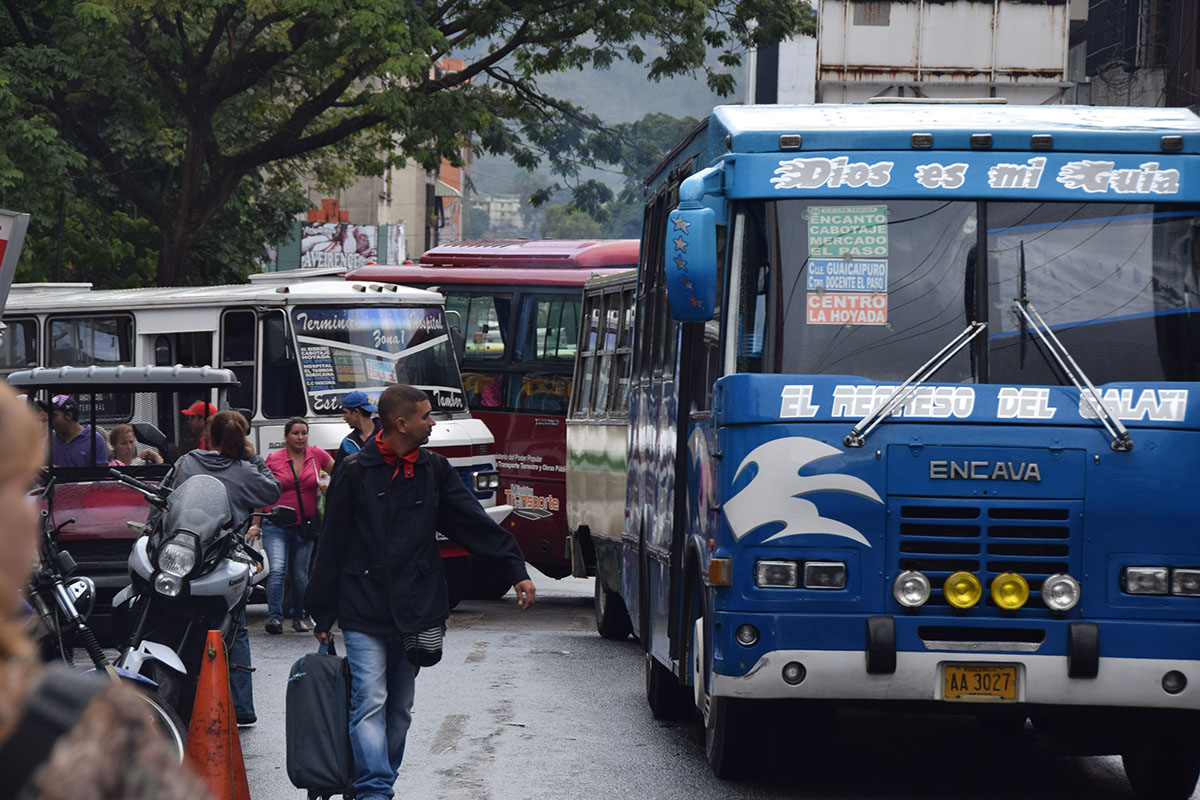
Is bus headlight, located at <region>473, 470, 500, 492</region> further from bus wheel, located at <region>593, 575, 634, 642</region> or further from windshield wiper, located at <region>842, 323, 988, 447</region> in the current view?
windshield wiper, located at <region>842, 323, 988, 447</region>

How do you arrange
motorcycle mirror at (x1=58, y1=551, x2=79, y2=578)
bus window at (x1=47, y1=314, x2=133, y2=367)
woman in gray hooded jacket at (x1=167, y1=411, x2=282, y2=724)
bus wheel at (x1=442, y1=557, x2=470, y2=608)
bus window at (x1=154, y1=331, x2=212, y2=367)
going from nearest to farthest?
motorcycle mirror at (x1=58, y1=551, x2=79, y2=578) → woman in gray hooded jacket at (x1=167, y1=411, x2=282, y2=724) → bus wheel at (x1=442, y1=557, x2=470, y2=608) → bus window at (x1=154, y1=331, x2=212, y2=367) → bus window at (x1=47, y1=314, x2=133, y2=367)

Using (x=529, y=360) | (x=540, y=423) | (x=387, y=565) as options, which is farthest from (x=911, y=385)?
(x=529, y=360)

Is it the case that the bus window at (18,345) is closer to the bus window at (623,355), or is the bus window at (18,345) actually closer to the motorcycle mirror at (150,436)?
the bus window at (623,355)

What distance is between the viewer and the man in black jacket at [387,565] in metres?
6.69

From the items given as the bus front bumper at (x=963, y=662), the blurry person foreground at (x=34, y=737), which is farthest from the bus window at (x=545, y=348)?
the blurry person foreground at (x=34, y=737)

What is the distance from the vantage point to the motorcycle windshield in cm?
782

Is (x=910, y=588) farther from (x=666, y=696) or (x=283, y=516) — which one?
(x=666, y=696)

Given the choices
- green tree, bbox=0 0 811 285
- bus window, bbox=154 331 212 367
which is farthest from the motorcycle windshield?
green tree, bbox=0 0 811 285

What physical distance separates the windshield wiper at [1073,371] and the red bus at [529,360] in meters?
10.6

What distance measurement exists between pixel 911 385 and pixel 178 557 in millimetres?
3147

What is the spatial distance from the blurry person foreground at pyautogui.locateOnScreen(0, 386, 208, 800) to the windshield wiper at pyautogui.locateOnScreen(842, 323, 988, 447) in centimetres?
544

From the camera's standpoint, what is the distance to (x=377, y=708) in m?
6.70

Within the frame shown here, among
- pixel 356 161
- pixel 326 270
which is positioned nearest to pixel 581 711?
pixel 326 270

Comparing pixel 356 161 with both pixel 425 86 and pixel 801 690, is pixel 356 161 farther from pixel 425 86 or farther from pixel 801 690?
pixel 801 690
